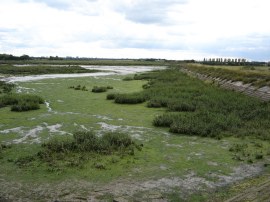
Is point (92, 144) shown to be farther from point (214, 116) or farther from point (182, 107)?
point (182, 107)

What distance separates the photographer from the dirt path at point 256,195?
8125mm

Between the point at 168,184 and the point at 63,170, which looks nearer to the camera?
the point at 168,184

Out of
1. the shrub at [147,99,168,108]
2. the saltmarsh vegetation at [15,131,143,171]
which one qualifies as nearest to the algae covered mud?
the saltmarsh vegetation at [15,131,143,171]

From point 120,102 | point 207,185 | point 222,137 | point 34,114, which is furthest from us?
point 120,102

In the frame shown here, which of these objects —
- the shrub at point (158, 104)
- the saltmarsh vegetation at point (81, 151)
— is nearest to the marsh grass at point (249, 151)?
the saltmarsh vegetation at point (81, 151)

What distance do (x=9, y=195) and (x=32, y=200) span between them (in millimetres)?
774

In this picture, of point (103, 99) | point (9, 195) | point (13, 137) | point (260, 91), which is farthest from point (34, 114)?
point (260, 91)

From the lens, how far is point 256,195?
8.47 m

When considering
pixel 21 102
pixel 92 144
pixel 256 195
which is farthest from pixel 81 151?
pixel 21 102

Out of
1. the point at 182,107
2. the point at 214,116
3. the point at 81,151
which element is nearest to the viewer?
the point at 81,151

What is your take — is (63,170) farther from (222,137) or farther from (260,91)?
(260,91)

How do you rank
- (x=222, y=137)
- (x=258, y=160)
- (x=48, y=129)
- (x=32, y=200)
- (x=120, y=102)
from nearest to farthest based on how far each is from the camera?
(x=32, y=200)
(x=258, y=160)
(x=222, y=137)
(x=48, y=129)
(x=120, y=102)

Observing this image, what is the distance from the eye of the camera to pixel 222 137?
15.1 metres

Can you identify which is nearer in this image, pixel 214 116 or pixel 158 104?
pixel 214 116
